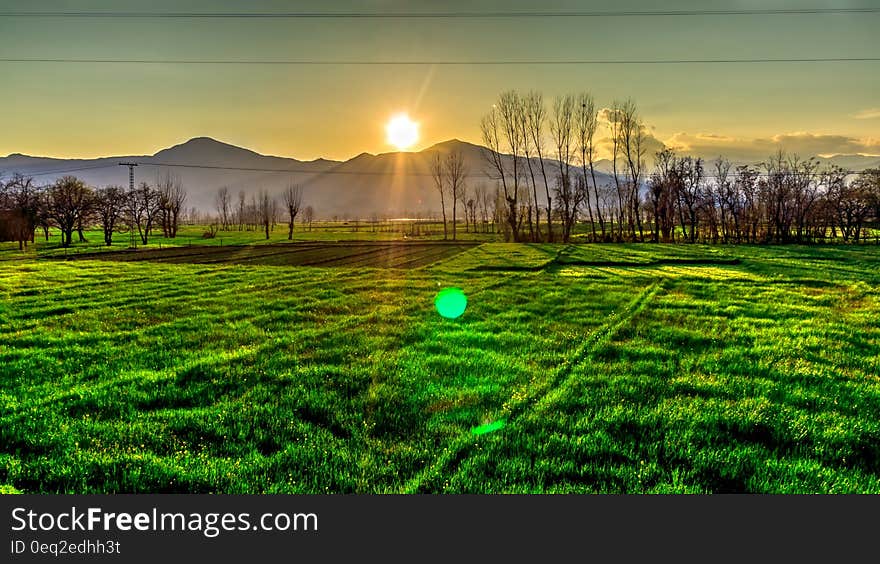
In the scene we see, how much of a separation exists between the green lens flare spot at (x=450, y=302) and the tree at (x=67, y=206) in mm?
70016

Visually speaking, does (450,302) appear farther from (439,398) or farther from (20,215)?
(20,215)

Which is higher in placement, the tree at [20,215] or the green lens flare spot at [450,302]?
the tree at [20,215]

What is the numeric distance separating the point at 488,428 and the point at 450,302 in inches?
494

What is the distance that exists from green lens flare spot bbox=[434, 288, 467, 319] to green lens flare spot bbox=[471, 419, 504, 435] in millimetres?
8837

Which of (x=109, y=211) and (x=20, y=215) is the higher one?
(x=109, y=211)

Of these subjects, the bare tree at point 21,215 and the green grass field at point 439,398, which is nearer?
the green grass field at point 439,398

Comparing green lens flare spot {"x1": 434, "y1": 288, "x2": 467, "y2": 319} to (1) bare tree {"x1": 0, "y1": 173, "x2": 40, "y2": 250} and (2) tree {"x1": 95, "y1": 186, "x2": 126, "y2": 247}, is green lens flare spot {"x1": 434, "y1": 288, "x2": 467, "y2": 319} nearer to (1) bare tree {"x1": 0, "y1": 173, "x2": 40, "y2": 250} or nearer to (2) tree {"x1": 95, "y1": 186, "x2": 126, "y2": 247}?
(1) bare tree {"x1": 0, "y1": 173, "x2": 40, "y2": 250}

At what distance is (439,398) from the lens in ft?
27.0

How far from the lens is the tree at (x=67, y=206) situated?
71188 mm

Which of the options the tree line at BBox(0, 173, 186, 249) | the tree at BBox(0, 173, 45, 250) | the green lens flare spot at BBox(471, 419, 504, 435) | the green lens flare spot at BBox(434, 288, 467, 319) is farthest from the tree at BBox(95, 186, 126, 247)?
the green lens flare spot at BBox(471, 419, 504, 435)

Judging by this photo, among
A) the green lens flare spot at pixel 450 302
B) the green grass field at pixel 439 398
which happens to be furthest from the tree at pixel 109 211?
the green lens flare spot at pixel 450 302

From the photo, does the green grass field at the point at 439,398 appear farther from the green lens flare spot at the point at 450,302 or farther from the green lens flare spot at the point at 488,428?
the green lens flare spot at the point at 450,302

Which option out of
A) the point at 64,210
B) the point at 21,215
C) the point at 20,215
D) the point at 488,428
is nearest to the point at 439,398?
the point at 488,428

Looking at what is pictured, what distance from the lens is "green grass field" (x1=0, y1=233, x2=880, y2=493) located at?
18.5 feet
